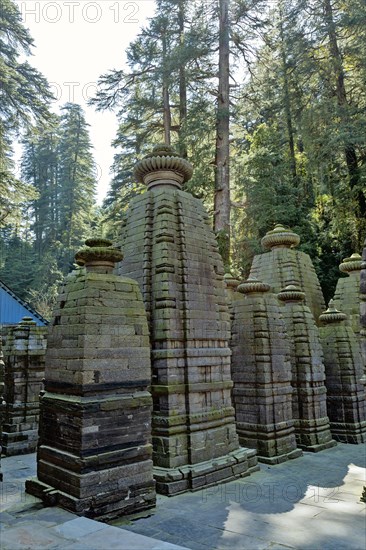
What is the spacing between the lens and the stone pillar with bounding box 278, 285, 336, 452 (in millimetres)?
12305

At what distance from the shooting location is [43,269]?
34.2m

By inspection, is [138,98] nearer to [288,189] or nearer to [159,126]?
[159,126]

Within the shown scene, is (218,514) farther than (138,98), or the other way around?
(138,98)

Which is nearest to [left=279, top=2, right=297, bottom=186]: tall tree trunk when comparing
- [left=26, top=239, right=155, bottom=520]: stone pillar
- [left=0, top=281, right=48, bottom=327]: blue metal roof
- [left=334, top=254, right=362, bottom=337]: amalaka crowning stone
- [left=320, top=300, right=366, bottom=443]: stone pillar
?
[left=334, top=254, right=362, bottom=337]: amalaka crowning stone

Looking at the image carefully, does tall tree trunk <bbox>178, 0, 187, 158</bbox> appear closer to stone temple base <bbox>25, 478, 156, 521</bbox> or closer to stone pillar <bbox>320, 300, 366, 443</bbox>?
stone pillar <bbox>320, 300, 366, 443</bbox>

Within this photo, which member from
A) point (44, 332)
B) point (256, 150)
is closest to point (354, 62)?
point (256, 150)

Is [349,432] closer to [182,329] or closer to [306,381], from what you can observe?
[306,381]

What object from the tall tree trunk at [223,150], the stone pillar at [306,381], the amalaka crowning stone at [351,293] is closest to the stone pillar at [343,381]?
Result: the stone pillar at [306,381]

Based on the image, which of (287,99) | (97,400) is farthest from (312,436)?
(287,99)

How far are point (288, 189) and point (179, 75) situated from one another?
878 centimetres

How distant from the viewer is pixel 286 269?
15844 mm

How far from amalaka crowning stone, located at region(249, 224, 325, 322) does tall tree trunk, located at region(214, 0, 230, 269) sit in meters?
1.85

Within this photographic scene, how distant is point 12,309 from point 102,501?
667 inches

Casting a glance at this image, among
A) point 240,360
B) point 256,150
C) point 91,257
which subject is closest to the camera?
point 91,257
